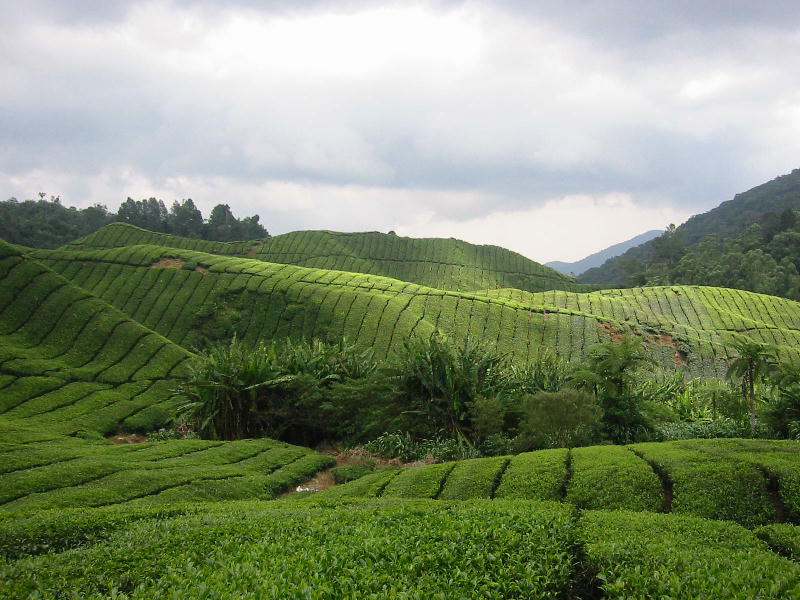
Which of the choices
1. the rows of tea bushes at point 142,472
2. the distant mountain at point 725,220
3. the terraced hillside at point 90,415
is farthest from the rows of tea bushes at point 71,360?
the distant mountain at point 725,220

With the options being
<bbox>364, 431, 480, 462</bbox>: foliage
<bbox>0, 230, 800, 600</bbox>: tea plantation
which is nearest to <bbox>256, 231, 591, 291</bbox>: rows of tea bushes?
<bbox>0, 230, 800, 600</bbox>: tea plantation

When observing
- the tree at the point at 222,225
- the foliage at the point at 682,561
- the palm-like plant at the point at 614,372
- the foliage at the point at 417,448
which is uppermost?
the tree at the point at 222,225

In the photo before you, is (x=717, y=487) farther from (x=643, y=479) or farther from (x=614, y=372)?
(x=614, y=372)

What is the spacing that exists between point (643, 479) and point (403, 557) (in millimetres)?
4612

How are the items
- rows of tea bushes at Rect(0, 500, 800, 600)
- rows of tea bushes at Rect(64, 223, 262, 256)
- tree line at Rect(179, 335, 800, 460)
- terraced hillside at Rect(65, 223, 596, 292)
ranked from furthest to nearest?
1. terraced hillside at Rect(65, 223, 596, 292)
2. rows of tea bushes at Rect(64, 223, 262, 256)
3. tree line at Rect(179, 335, 800, 460)
4. rows of tea bushes at Rect(0, 500, 800, 600)

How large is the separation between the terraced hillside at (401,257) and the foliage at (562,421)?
60.8 m

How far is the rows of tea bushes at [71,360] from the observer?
19859 mm

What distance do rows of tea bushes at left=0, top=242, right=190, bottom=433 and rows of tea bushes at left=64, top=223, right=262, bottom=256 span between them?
107ft

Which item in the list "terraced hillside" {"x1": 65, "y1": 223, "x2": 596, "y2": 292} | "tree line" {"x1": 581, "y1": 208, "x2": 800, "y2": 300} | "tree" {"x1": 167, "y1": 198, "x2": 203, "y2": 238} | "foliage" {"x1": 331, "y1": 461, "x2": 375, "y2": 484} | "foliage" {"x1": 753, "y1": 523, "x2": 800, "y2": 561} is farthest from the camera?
"tree" {"x1": 167, "y1": 198, "x2": 203, "y2": 238}

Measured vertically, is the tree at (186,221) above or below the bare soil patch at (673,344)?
above

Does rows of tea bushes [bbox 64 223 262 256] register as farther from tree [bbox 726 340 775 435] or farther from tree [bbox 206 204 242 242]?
tree [bbox 726 340 775 435]

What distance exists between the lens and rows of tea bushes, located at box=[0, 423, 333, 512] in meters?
9.59

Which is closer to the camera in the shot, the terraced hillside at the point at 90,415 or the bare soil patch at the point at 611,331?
the terraced hillside at the point at 90,415

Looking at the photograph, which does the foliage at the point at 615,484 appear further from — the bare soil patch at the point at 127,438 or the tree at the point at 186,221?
the tree at the point at 186,221
